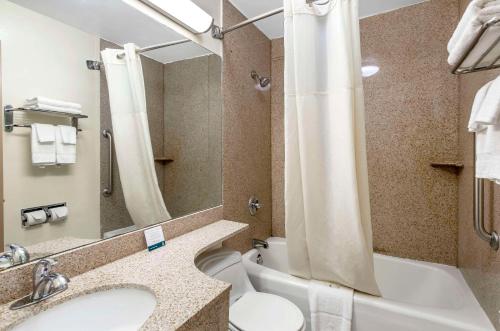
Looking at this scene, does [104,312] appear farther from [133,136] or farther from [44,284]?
[133,136]

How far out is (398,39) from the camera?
1.93 meters

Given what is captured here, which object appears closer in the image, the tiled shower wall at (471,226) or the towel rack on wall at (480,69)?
the towel rack on wall at (480,69)

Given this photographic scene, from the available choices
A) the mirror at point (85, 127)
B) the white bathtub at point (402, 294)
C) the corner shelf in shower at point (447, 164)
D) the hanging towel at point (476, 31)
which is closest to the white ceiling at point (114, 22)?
the mirror at point (85, 127)

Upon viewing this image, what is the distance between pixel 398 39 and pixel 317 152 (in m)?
1.31

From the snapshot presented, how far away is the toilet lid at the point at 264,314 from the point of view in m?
1.20

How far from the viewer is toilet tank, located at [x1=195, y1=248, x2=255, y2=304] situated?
4.51 feet

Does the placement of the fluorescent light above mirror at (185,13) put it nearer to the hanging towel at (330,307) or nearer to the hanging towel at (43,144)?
the hanging towel at (43,144)

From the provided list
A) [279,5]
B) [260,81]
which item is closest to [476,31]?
[279,5]

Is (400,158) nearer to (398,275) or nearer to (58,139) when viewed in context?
(398,275)

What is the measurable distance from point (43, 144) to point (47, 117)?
10 cm

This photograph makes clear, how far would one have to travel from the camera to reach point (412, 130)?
1.92m

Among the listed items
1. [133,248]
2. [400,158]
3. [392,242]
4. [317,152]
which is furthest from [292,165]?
[392,242]

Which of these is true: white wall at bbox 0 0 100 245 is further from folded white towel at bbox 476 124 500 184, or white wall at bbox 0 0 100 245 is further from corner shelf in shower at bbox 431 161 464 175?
corner shelf in shower at bbox 431 161 464 175

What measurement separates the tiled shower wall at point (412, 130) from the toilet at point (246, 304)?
1.15m
